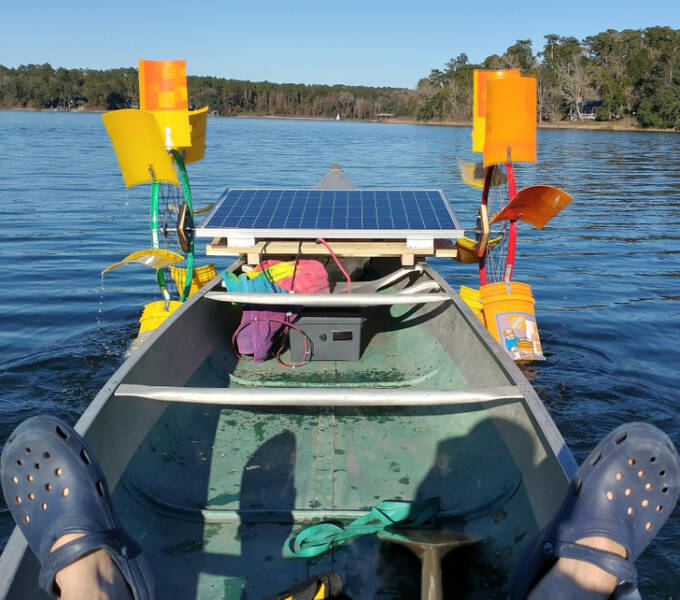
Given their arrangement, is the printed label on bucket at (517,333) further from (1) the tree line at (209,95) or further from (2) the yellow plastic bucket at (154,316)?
(1) the tree line at (209,95)

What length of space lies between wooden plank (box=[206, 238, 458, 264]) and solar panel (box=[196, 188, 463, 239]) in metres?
0.16

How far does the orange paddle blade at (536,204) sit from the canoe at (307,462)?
181 centimetres

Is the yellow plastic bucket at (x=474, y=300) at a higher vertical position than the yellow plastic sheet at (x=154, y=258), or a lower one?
lower

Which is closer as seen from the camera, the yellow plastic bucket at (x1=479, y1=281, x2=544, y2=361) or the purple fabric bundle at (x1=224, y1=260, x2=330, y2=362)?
the purple fabric bundle at (x1=224, y1=260, x2=330, y2=362)

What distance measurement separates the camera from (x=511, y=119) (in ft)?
21.4

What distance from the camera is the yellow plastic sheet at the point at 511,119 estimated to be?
641 cm

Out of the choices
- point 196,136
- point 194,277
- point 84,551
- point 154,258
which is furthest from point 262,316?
point 196,136

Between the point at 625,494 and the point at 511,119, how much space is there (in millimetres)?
5194

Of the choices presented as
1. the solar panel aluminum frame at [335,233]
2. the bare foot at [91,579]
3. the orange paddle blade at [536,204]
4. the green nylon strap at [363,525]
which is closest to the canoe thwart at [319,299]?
the solar panel aluminum frame at [335,233]

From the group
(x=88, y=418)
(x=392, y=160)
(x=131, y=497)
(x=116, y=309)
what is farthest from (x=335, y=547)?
(x=392, y=160)

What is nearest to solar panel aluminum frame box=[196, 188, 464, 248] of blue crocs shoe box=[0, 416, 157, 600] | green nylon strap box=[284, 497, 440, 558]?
green nylon strap box=[284, 497, 440, 558]

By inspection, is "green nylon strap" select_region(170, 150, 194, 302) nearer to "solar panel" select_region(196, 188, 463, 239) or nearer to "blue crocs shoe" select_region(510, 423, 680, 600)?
"solar panel" select_region(196, 188, 463, 239)

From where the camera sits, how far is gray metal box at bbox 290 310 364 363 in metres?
5.06

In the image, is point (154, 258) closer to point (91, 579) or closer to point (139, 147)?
point (139, 147)
